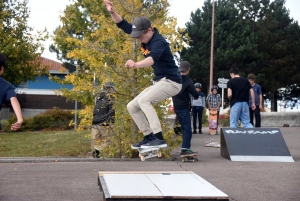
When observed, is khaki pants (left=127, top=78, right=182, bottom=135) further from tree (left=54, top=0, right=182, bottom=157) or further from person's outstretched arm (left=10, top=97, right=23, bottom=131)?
tree (left=54, top=0, right=182, bottom=157)

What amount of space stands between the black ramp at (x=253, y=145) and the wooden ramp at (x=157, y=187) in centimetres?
462

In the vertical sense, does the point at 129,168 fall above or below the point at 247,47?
below

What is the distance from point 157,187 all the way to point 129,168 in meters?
3.84

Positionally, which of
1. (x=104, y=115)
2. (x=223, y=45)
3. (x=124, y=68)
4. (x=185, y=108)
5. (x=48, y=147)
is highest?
(x=223, y=45)

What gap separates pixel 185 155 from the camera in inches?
444

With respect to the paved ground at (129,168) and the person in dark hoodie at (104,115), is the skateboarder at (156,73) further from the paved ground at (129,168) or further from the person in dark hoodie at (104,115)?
the person in dark hoodie at (104,115)

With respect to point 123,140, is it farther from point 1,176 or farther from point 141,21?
point 141,21

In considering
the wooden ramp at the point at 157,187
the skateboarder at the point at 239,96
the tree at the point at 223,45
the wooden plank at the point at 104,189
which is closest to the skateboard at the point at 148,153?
the wooden ramp at the point at 157,187

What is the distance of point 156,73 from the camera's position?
799cm

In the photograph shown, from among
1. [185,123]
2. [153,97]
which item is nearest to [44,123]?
[185,123]

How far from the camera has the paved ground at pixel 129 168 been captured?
7.28 metres

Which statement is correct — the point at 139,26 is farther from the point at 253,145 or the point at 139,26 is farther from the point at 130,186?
the point at 253,145

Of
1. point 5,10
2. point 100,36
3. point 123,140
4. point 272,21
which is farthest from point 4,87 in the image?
point 272,21

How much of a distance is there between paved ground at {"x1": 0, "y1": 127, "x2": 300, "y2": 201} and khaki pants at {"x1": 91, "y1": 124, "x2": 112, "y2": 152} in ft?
2.83
